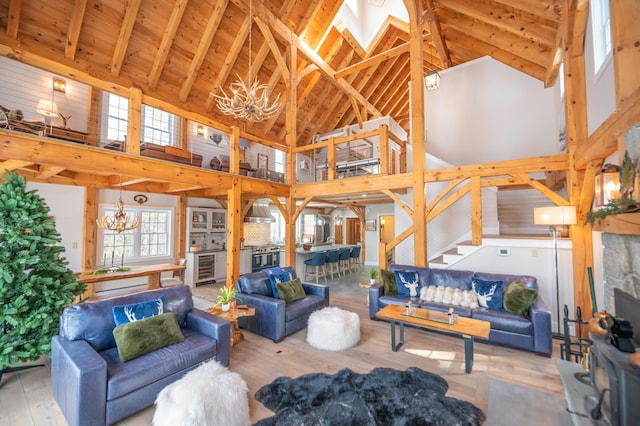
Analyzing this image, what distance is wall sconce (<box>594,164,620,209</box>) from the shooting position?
8.18 ft

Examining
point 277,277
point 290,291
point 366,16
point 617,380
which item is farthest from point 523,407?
point 366,16

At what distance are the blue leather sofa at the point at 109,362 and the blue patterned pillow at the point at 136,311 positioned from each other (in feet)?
0.25

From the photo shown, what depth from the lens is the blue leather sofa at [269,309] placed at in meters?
3.84

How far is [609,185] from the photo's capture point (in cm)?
257

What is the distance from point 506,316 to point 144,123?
27.9 ft

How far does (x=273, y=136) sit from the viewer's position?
9.98m

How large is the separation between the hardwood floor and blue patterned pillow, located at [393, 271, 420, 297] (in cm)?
64

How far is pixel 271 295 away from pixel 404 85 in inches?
427

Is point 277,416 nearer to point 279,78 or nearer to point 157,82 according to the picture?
point 157,82

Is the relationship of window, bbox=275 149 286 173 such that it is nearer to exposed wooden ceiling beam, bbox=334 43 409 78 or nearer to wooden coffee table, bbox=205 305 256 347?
exposed wooden ceiling beam, bbox=334 43 409 78

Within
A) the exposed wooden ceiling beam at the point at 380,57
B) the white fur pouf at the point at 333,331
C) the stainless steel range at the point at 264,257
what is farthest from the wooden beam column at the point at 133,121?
the exposed wooden ceiling beam at the point at 380,57

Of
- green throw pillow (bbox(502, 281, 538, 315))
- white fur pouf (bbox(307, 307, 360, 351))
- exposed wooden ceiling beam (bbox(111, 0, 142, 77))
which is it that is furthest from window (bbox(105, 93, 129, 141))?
green throw pillow (bbox(502, 281, 538, 315))

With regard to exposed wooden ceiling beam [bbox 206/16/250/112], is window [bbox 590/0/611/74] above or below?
below

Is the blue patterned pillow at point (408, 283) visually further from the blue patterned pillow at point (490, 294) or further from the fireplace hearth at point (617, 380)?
the fireplace hearth at point (617, 380)
